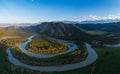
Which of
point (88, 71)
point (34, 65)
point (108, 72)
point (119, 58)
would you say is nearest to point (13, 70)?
point (34, 65)

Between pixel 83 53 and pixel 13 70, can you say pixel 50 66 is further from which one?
pixel 83 53

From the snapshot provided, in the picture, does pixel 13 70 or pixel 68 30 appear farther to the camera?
pixel 68 30

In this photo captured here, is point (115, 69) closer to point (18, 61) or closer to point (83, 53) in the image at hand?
point (83, 53)

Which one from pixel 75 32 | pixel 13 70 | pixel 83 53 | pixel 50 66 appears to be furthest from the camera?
pixel 75 32

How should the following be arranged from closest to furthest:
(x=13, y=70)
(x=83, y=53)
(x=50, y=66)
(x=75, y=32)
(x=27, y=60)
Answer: (x=13, y=70) < (x=50, y=66) < (x=27, y=60) < (x=83, y=53) < (x=75, y=32)

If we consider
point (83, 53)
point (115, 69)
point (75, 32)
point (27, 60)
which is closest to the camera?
point (115, 69)

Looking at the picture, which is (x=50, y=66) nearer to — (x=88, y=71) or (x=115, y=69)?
(x=88, y=71)

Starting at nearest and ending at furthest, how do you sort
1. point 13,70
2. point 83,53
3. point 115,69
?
point 13,70 < point 115,69 < point 83,53

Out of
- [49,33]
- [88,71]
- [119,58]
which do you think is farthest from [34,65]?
[49,33]

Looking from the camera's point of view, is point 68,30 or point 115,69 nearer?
point 115,69
